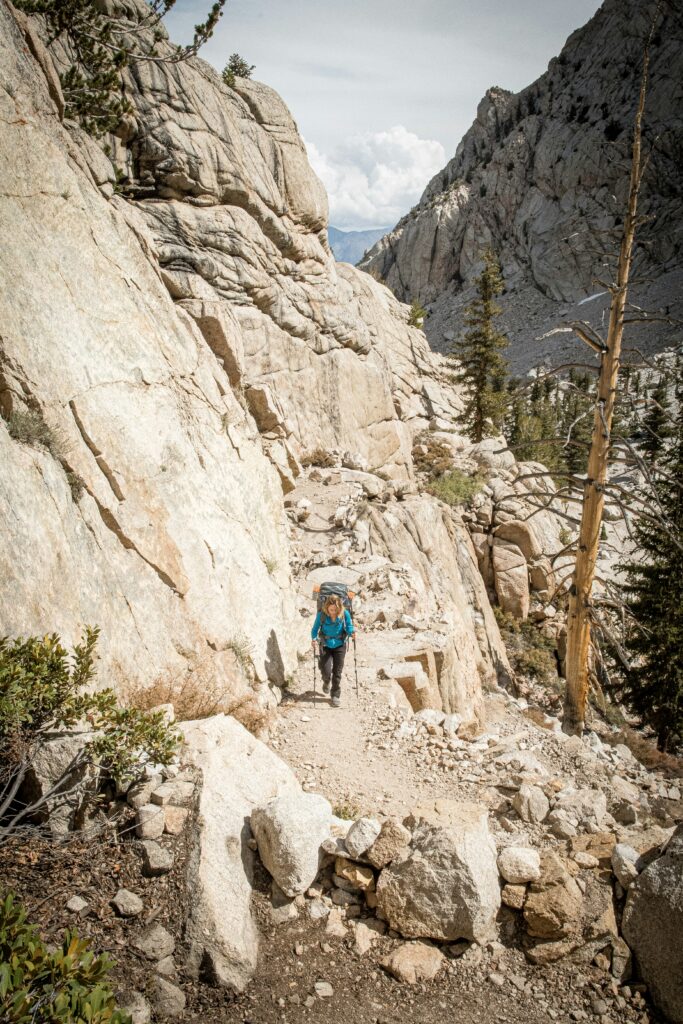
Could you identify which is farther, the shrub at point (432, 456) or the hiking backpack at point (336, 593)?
the shrub at point (432, 456)

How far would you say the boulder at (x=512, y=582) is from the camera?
22406mm

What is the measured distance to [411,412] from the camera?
3625cm

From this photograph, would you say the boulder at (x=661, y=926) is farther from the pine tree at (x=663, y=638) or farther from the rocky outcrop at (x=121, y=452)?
the pine tree at (x=663, y=638)

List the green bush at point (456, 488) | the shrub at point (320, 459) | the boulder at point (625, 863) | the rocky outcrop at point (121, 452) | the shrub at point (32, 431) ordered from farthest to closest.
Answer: the green bush at point (456, 488) < the shrub at point (320, 459) < the shrub at point (32, 431) < the rocky outcrop at point (121, 452) < the boulder at point (625, 863)

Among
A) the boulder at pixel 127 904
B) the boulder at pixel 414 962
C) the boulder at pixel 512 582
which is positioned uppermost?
the boulder at pixel 127 904

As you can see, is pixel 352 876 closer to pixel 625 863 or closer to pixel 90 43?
pixel 625 863

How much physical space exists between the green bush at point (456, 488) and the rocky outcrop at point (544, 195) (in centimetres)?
9300

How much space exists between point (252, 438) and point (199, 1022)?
35.5 feet

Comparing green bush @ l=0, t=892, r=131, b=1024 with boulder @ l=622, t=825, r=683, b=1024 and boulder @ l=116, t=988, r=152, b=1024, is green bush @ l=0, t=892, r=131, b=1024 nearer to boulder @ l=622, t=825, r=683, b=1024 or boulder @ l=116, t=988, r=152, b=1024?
boulder @ l=116, t=988, r=152, b=1024

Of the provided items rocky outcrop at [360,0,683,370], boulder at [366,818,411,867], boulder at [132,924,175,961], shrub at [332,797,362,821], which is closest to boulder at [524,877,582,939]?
boulder at [366,818,411,867]

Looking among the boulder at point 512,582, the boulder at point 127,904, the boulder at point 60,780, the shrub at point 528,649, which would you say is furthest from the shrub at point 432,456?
the boulder at point 127,904

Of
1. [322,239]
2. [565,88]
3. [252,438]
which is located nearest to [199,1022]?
[252,438]

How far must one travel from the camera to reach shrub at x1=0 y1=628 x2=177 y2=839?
4000 mm

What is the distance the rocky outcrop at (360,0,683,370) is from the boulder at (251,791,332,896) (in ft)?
A: 376
